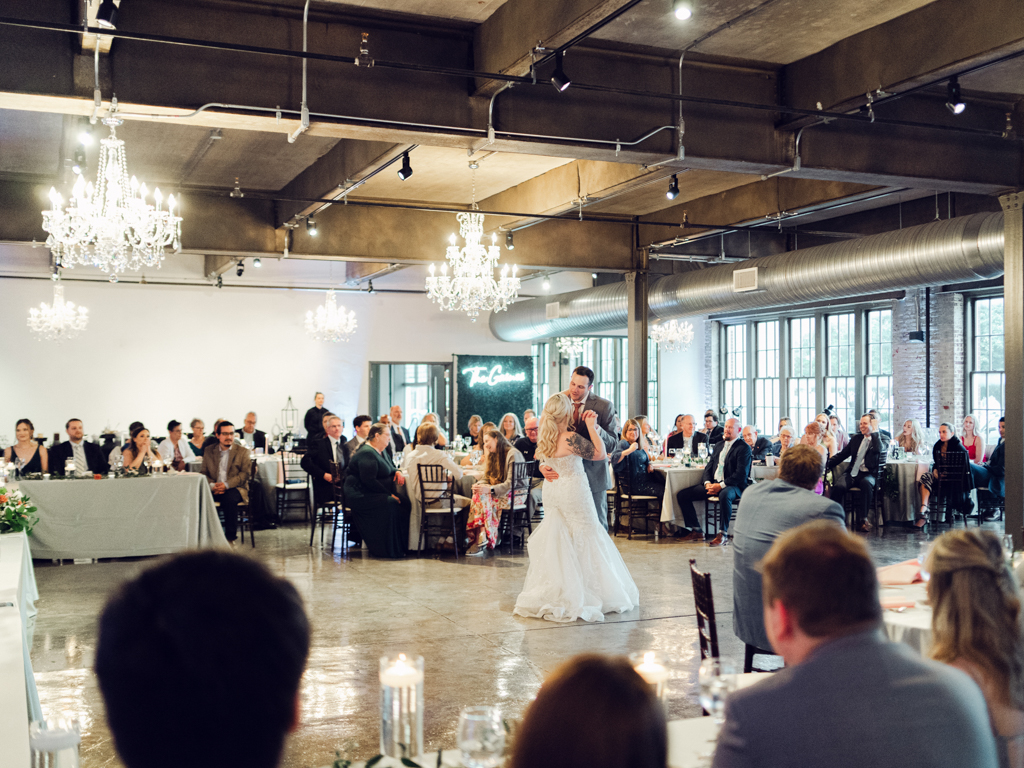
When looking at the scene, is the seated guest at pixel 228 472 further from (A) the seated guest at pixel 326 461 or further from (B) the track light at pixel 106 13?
(B) the track light at pixel 106 13

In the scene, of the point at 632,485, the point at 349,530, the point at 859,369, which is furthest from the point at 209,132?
the point at 859,369

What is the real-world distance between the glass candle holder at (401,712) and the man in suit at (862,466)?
32.1 ft

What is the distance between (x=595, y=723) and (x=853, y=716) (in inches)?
30.6

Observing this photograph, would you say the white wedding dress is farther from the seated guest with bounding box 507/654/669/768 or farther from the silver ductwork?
the seated guest with bounding box 507/654/669/768

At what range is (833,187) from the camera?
981 centimetres

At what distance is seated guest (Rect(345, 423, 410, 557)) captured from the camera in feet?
30.5

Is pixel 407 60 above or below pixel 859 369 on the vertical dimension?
above

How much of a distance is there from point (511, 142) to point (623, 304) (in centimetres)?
751

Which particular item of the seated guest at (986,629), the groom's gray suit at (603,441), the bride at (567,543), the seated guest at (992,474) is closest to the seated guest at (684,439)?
the seated guest at (992,474)

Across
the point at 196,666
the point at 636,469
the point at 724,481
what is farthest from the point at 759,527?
the point at 636,469

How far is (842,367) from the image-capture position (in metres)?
16.2

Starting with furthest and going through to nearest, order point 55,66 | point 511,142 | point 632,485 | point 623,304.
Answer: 1. point 623,304
2. point 632,485
3. point 511,142
4. point 55,66

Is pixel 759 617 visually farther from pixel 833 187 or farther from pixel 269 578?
pixel 833 187

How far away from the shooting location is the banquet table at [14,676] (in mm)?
2432
